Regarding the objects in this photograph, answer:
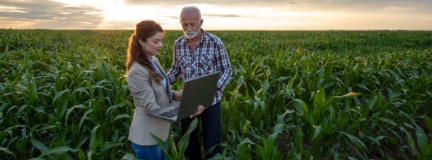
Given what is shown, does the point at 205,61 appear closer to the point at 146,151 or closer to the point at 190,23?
the point at 190,23

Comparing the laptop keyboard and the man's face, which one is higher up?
the man's face

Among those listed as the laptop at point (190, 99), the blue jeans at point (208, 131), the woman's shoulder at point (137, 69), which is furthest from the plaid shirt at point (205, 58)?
the woman's shoulder at point (137, 69)

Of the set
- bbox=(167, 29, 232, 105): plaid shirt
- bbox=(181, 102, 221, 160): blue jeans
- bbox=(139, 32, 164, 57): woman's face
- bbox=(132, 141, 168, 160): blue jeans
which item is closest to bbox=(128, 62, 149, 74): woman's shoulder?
bbox=(139, 32, 164, 57): woman's face

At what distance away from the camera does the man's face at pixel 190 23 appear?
8.36ft

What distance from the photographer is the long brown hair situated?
2221 mm

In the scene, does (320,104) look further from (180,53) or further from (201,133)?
(180,53)

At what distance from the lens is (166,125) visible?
99.2 inches

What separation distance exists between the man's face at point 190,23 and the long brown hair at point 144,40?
1.07ft

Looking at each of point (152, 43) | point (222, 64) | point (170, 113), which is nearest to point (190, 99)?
point (170, 113)

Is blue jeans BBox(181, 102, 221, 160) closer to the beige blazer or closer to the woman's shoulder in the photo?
the beige blazer

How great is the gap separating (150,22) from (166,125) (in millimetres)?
709

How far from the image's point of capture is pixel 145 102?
87.3 inches

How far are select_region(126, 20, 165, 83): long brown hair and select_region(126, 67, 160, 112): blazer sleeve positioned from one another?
5 centimetres

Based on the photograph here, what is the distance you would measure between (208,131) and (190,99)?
89cm
